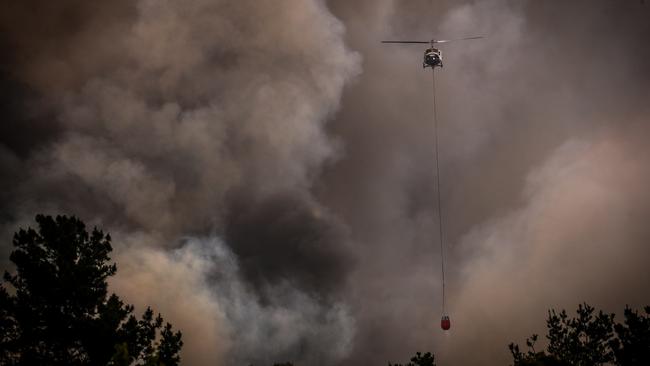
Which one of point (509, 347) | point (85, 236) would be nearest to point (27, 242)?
point (85, 236)

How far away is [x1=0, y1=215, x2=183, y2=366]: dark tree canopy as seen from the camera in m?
24.5

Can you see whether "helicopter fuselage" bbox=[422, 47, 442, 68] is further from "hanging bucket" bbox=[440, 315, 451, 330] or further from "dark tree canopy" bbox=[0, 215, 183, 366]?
"dark tree canopy" bbox=[0, 215, 183, 366]

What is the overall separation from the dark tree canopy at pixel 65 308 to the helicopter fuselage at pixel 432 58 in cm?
4178

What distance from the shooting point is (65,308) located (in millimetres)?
25938

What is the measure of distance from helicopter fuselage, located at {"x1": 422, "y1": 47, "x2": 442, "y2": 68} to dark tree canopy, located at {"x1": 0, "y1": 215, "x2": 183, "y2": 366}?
41782 mm

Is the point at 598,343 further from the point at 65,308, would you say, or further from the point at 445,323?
the point at 65,308

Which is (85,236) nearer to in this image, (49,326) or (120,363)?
(49,326)

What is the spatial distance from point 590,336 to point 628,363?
236 inches

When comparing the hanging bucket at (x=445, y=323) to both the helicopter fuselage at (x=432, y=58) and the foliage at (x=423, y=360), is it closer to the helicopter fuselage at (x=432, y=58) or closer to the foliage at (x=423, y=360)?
the foliage at (x=423, y=360)

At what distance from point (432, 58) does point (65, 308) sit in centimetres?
4641

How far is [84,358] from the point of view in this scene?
83.7 feet

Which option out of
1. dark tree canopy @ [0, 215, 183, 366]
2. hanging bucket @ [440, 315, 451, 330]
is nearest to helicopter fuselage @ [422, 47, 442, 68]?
hanging bucket @ [440, 315, 451, 330]

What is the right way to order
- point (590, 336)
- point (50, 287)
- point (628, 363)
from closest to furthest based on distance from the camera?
point (50, 287), point (628, 363), point (590, 336)

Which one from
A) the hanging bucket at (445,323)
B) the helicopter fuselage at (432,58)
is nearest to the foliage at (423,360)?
the hanging bucket at (445,323)
